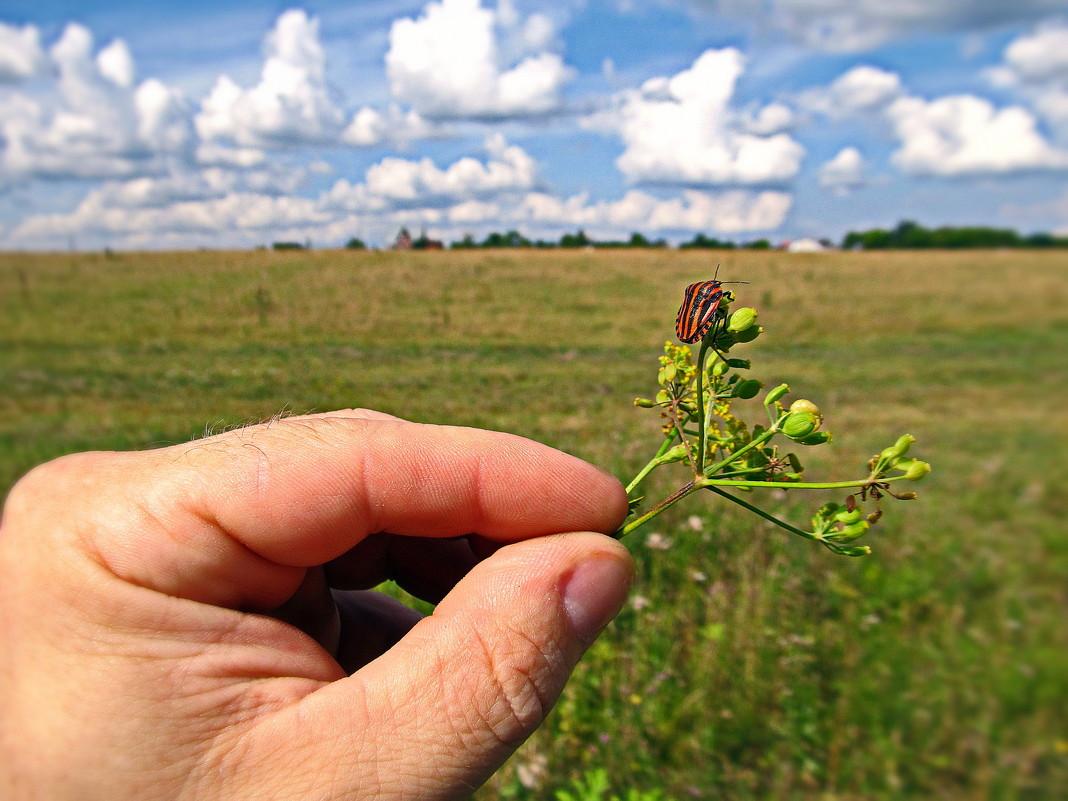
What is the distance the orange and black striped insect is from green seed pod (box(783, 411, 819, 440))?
0.31 m

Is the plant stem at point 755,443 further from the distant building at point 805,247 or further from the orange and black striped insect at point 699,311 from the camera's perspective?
the distant building at point 805,247

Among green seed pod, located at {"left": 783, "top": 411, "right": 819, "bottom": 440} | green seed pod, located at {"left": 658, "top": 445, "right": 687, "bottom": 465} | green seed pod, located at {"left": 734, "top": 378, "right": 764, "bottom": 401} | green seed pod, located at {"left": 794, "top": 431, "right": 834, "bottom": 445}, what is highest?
green seed pod, located at {"left": 734, "top": 378, "right": 764, "bottom": 401}

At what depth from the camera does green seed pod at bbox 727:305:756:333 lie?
150cm

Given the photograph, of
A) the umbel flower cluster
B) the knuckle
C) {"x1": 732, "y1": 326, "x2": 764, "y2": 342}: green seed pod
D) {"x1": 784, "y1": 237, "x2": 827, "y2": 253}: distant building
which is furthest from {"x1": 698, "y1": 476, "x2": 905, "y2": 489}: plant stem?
{"x1": 784, "y1": 237, "x2": 827, "y2": 253}: distant building

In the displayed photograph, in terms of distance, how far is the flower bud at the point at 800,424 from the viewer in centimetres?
158

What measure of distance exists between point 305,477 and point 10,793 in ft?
3.06

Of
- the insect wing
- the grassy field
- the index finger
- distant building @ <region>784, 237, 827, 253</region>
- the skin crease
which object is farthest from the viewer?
distant building @ <region>784, 237, 827, 253</region>

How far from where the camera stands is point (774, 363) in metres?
17.3

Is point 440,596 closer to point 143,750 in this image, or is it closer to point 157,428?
point 143,750

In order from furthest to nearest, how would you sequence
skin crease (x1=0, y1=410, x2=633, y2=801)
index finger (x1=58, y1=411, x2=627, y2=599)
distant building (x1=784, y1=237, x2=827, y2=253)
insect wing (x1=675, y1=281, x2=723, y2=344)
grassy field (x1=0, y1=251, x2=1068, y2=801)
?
distant building (x1=784, y1=237, x2=827, y2=253), grassy field (x1=0, y1=251, x2=1068, y2=801), index finger (x1=58, y1=411, x2=627, y2=599), skin crease (x1=0, y1=410, x2=633, y2=801), insect wing (x1=675, y1=281, x2=723, y2=344)

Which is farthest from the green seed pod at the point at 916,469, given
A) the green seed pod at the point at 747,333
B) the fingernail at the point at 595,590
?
the fingernail at the point at 595,590

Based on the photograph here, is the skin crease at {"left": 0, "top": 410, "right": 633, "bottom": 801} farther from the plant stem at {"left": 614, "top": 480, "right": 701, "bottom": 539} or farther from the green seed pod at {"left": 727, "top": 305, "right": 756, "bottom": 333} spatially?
the green seed pod at {"left": 727, "top": 305, "right": 756, "bottom": 333}

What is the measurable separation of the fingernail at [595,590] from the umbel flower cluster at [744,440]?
0.44ft

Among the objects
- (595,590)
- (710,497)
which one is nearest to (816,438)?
(595,590)
